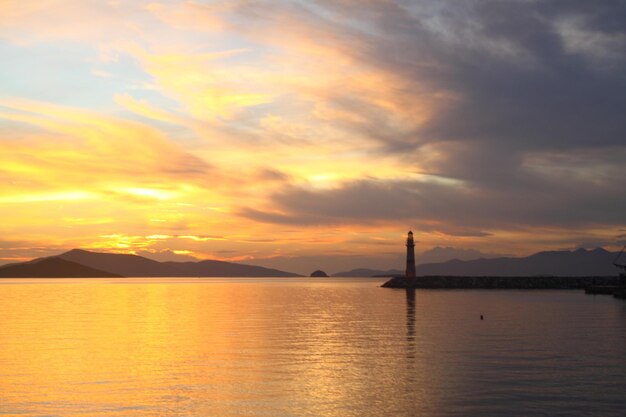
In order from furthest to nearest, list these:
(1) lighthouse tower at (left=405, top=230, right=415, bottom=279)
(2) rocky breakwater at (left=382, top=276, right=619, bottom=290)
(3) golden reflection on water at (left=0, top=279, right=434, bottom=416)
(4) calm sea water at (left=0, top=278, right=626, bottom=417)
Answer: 1. (2) rocky breakwater at (left=382, top=276, right=619, bottom=290)
2. (1) lighthouse tower at (left=405, top=230, right=415, bottom=279)
3. (3) golden reflection on water at (left=0, top=279, right=434, bottom=416)
4. (4) calm sea water at (left=0, top=278, right=626, bottom=417)

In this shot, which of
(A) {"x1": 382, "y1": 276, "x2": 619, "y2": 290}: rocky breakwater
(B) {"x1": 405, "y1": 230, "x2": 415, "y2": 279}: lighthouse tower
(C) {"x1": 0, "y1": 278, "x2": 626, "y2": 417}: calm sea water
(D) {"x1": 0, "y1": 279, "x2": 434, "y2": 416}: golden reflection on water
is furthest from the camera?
(A) {"x1": 382, "y1": 276, "x2": 619, "y2": 290}: rocky breakwater

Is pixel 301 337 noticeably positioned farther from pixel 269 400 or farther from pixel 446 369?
pixel 269 400

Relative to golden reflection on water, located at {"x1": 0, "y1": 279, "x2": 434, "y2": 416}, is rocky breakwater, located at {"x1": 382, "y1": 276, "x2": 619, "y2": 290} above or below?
above

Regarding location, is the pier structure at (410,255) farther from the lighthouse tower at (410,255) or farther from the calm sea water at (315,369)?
the calm sea water at (315,369)

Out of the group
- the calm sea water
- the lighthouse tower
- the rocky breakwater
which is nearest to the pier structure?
the lighthouse tower

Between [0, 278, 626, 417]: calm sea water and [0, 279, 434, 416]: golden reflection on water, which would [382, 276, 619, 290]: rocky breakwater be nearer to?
[0, 278, 626, 417]: calm sea water

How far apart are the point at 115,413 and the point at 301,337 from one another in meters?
25.9

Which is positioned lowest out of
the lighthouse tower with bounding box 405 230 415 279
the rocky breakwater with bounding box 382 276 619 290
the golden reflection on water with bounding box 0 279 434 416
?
the golden reflection on water with bounding box 0 279 434 416

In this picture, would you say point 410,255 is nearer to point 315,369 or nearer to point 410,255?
point 410,255

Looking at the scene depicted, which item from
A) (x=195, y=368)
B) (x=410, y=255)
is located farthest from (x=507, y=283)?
(x=195, y=368)

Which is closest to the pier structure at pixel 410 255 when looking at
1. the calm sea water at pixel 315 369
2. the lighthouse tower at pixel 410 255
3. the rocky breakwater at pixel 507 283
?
the lighthouse tower at pixel 410 255

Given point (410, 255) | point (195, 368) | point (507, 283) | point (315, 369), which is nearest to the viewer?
point (315, 369)

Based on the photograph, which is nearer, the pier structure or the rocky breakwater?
the pier structure

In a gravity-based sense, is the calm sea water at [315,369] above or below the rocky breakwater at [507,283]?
below
